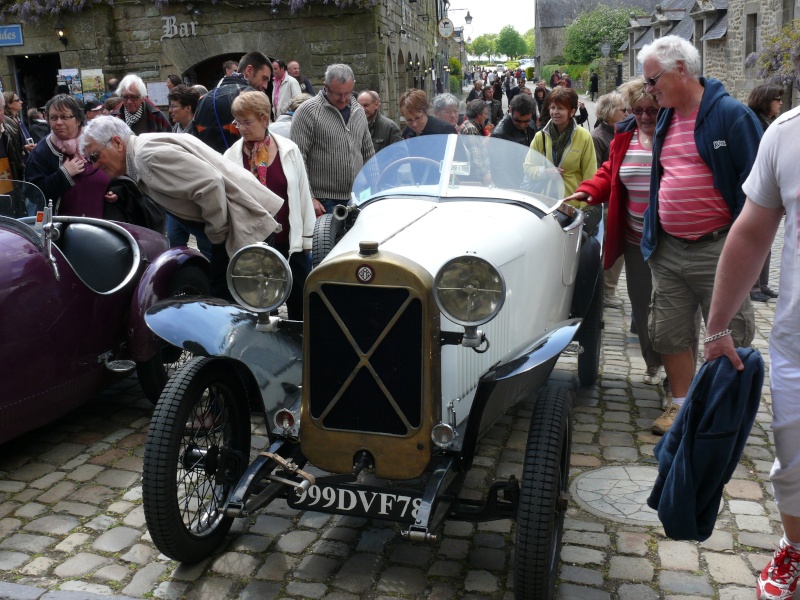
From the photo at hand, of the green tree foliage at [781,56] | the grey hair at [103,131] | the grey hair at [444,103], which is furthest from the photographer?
the green tree foliage at [781,56]

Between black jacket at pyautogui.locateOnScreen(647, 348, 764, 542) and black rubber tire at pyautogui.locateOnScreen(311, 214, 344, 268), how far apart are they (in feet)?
7.21

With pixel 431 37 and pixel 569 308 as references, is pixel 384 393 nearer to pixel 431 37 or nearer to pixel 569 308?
pixel 569 308

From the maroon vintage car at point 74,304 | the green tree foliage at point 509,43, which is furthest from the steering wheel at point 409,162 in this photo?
the green tree foliage at point 509,43

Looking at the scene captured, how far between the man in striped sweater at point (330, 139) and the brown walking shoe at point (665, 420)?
9.70ft

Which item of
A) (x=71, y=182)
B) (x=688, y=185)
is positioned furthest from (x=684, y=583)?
(x=71, y=182)

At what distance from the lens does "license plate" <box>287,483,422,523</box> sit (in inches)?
126

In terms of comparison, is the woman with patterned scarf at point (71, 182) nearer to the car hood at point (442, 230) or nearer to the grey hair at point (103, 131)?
the grey hair at point (103, 131)

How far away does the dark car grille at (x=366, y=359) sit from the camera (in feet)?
10.7

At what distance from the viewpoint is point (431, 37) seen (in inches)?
1542

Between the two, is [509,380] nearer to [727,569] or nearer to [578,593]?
[578,593]

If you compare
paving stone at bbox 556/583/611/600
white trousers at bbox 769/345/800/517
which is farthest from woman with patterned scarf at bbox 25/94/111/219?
white trousers at bbox 769/345/800/517

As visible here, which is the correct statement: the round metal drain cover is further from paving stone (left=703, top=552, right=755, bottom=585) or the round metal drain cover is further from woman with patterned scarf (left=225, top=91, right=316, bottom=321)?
woman with patterned scarf (left=225, top=91, right=316, bottom=321)

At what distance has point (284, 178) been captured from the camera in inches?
215

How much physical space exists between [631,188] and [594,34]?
2394 inches
